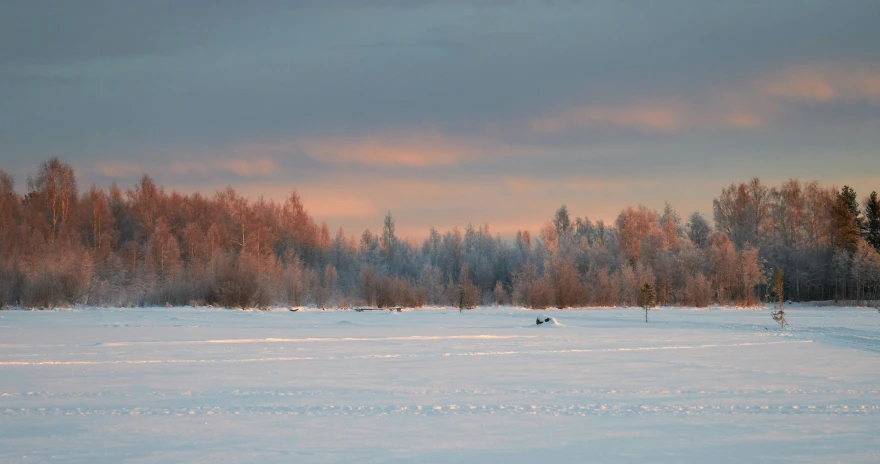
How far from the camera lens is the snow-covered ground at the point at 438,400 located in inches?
290

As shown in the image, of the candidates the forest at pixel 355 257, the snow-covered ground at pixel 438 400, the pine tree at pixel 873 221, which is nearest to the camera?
the snow-covered ground at pixel 438 400

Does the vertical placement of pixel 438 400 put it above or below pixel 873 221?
below

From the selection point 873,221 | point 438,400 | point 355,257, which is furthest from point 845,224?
point 438,400

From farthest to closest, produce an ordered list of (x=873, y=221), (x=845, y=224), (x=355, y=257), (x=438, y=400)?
(x=355, y=257)
(x=873, y=221)
(x=845, y=224)
(x=438, y=400)

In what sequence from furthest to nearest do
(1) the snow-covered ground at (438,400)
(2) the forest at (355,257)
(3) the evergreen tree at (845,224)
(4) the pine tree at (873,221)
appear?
(4) the pine tree at (873,221) < (3) the evergreen tree at (845,224) < (2) the forest at (355,257) < (1) the snow-covered ground at (438,400)

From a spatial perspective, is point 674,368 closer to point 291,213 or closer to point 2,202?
point 2,202

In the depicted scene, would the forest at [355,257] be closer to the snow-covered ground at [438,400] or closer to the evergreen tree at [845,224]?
the evergreen tree at [845,224]

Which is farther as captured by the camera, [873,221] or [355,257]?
[355,257]

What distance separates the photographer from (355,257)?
85125mm

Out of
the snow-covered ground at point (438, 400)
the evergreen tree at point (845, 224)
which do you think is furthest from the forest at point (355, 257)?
the snow-covered ground at point (438, 400)

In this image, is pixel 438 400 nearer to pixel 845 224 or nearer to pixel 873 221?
pixel 845 224

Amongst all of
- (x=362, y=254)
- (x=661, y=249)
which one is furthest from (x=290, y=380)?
(x=362, y=254)

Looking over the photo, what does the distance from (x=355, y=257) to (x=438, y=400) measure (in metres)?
75.3

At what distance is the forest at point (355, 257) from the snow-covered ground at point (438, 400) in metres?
22.7
